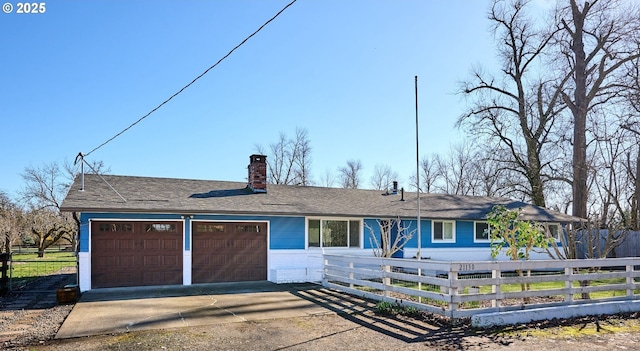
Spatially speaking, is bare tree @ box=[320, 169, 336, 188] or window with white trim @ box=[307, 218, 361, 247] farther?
bare tree @ box=[320, 169, 336, 188]

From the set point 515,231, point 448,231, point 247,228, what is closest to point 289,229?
point 247,228

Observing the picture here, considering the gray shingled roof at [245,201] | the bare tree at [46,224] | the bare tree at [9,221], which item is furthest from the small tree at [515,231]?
the bare tree at [46,224]

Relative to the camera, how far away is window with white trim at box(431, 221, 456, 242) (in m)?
17.4

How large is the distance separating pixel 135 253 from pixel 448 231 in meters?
11.5

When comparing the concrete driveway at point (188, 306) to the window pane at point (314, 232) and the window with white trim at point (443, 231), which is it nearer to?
the window pane at point (314, 232)

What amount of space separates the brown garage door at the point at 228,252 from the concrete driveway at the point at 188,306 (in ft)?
1.85

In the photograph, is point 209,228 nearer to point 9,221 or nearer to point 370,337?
point 370,337

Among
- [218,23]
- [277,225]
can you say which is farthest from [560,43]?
[218,23]

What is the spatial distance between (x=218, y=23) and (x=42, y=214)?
3397cm

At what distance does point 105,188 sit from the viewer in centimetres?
1375

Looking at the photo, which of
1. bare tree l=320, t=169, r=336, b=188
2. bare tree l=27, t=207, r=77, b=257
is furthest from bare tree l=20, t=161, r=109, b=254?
bare tree l=320, t=169, r=336, b=188

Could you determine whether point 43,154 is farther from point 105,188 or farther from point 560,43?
point 560,43

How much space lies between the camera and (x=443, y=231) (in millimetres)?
17703

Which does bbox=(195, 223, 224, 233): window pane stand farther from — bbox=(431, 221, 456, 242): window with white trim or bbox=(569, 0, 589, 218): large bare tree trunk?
bbox=(569, 0, 589, 218): large bare tree trunk
